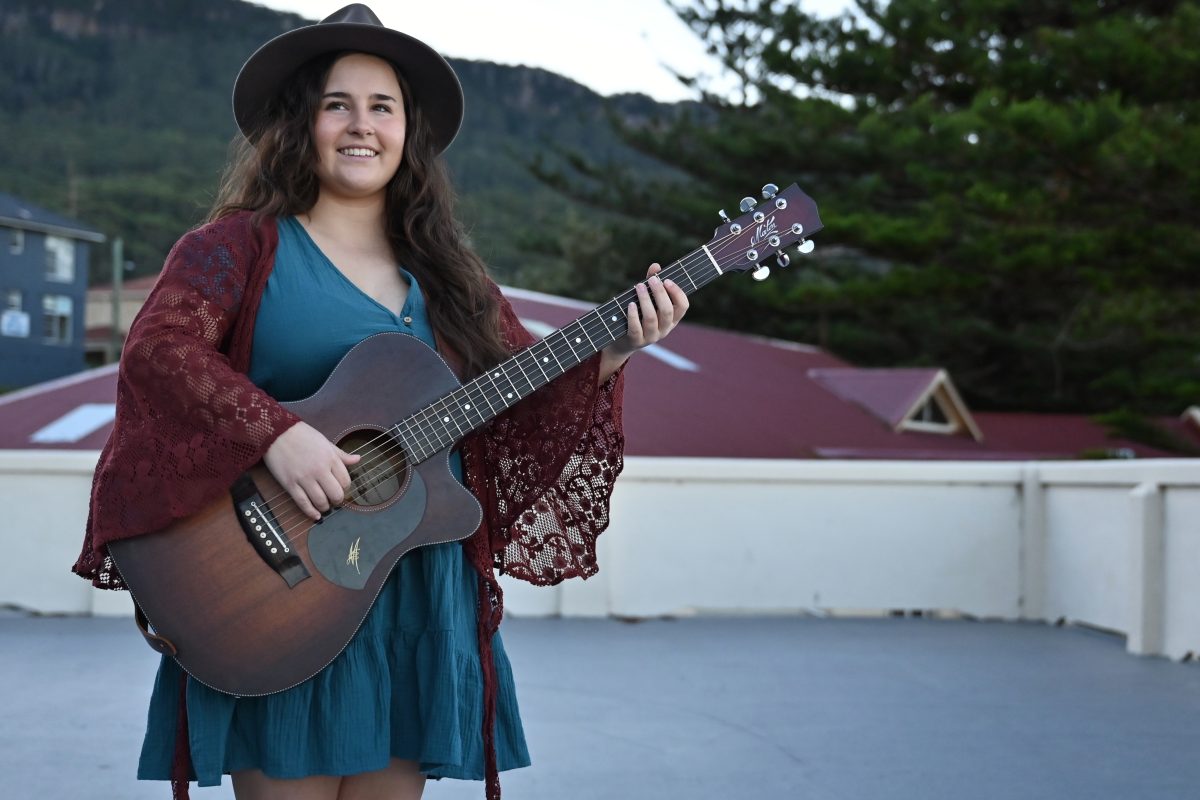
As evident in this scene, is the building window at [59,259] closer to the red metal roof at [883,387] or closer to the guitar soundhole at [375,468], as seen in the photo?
the red metal roof at [883,387]

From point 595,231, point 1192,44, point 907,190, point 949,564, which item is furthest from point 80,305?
point 949,564

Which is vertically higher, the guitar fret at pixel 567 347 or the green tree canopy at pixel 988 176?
the green tree canopy at pixel 988 176

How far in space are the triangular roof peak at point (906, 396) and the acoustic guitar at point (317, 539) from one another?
17.5 metres

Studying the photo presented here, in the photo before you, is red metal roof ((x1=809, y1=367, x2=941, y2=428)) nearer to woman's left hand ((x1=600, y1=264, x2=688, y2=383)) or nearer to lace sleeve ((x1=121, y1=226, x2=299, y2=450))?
woman's left hand ((x1=600, y1=264, x2=688, y2=383))

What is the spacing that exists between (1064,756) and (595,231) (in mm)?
30006

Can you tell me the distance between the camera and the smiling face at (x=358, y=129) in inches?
84.2

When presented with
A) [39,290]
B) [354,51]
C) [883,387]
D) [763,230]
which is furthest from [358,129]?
[39,290]

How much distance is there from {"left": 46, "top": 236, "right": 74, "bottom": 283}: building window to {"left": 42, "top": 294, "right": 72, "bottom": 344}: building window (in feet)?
2.57

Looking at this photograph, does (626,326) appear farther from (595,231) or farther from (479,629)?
(595,231)

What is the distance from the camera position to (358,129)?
84.0 inches

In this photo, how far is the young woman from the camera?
77.1 inches

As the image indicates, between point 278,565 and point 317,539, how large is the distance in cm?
7

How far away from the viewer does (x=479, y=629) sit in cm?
215


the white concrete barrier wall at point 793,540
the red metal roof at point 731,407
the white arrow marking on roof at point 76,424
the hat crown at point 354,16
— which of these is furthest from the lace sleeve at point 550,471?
the white arrow marking on roof at point 76,424
